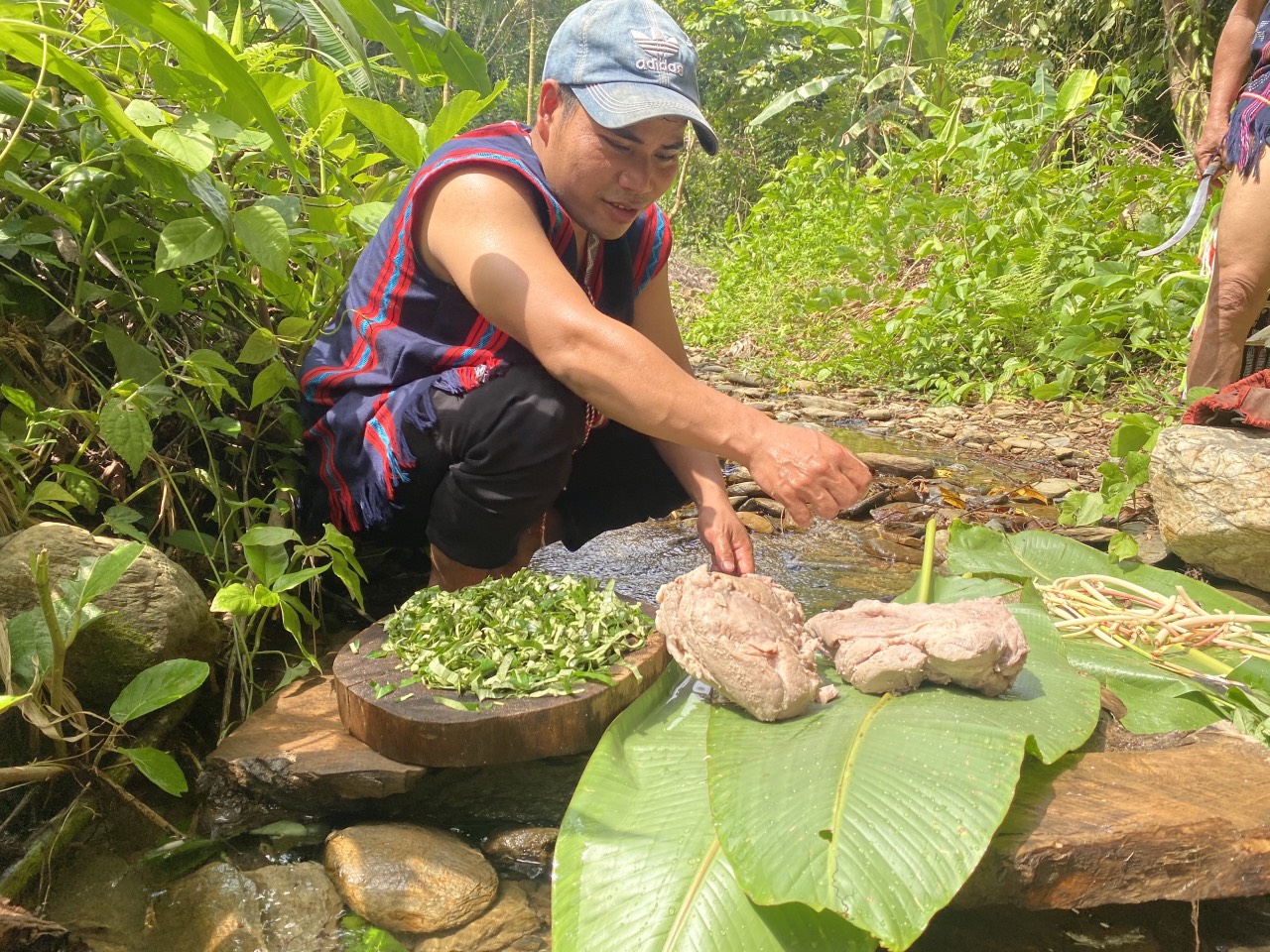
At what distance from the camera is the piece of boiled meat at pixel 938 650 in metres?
1.66

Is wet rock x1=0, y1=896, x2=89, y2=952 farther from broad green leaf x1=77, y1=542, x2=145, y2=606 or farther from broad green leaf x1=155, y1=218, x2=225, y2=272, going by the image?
broad green leaf x1=155, y1=218, x2=225, y2=272

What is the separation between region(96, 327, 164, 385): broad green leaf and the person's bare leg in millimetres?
3117

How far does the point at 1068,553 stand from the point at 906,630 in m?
1.05

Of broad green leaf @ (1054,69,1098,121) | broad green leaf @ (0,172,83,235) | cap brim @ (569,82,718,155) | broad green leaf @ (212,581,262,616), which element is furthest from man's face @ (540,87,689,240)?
broad green leaf @ (1054,69,1098,121)

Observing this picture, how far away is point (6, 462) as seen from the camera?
1876mm

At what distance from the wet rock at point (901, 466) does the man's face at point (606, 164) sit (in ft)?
6.92

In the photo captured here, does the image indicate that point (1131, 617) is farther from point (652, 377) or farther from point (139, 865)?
point (139, 865)

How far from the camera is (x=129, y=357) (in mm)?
2033

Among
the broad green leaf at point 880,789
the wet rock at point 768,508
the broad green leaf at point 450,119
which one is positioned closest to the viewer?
the broad green leaf at point 880,789

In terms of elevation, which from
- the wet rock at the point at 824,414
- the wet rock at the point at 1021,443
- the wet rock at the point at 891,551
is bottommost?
the wet rock at the point at 1021,443

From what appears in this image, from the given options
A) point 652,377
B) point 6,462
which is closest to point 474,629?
point 652,377

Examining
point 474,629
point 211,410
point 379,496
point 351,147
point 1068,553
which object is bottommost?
point 1068,553

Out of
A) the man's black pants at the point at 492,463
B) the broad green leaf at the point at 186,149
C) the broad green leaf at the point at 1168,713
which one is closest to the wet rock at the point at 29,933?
the man's black pants at the point at 492,463

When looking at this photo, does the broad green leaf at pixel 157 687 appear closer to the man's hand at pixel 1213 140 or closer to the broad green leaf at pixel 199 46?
the broad green leaf at pixel 199 46
